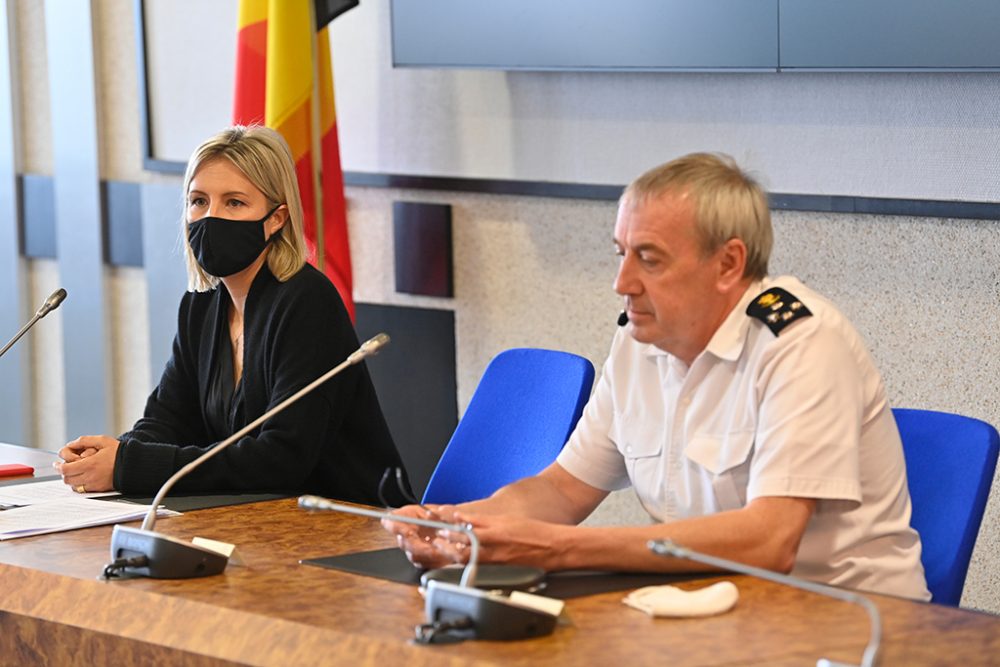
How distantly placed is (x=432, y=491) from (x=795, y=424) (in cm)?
106

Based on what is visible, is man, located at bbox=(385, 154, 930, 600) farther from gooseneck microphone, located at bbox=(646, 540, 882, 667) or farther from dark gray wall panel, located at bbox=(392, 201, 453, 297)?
dark gray wall panel, located at bbox=(392, 201, 453, 297)

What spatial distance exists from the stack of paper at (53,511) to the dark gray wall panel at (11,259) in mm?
3045

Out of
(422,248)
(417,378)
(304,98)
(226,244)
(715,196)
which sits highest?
(304,98)

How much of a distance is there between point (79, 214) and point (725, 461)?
12.2ft

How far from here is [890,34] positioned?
10.8 ft

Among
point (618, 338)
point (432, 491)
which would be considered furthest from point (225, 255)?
point (618, 338)

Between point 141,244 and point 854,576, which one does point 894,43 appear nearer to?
point 854,576

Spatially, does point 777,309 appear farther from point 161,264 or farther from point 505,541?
point 161,264

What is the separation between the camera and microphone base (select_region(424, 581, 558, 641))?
1.82 m

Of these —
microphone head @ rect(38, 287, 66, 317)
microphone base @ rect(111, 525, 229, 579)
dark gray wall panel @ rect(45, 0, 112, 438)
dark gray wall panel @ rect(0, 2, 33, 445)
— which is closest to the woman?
microphone head @ rect(38, 287, 66, 317)

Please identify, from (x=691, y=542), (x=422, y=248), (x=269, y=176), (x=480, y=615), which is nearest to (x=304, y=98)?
(x=422, y=248)

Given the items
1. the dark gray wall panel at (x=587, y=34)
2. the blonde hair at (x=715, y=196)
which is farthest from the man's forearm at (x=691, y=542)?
the dark gray wall panel at (x=587, y=34)

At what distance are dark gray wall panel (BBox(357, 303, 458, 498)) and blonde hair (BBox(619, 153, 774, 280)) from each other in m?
2.25

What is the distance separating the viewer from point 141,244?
538 cm
